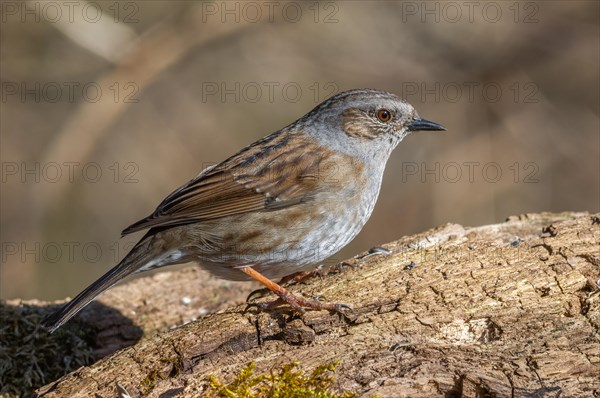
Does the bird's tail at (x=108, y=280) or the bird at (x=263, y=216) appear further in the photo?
the bird at (x=263, y=216)

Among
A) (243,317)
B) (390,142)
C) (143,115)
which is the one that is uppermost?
(143,115)

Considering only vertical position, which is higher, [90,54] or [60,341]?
[90,54]

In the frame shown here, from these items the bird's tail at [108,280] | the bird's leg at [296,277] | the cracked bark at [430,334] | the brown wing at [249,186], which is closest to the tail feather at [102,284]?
the bird's tail at [108,280]

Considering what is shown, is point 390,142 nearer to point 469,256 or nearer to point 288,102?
point 469,256

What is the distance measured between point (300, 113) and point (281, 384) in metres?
7.17

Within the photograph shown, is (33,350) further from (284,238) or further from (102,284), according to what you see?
(284,238)

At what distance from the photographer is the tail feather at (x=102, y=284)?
15.9ft

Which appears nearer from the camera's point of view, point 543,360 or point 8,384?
point 543,360

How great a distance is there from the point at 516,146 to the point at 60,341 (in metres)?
6.27

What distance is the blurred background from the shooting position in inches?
352

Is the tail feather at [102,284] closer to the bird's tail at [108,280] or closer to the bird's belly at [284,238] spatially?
the bird's tail at [108,280]

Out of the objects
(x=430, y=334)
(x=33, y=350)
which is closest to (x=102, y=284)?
(x=33, y=350)

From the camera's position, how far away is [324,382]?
3.93m

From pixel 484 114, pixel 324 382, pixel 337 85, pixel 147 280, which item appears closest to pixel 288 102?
pixel 337 85
